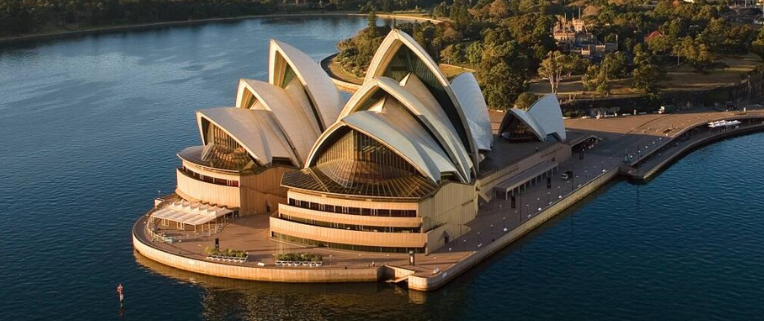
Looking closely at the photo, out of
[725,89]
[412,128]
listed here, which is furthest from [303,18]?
[412,128]

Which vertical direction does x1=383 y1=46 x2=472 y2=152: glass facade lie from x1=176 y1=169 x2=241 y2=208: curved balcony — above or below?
above

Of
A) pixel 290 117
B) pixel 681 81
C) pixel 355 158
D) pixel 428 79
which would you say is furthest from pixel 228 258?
pixel 681 81

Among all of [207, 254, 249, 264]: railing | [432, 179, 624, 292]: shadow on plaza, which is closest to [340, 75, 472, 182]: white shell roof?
[432, 179, 624, 292]: shadow on plaza

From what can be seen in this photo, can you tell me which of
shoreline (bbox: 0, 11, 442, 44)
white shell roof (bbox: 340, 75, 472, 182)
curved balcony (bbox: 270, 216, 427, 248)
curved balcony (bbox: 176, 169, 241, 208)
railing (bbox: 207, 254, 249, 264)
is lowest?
railing (bbox: 207, 254, 249, 264)

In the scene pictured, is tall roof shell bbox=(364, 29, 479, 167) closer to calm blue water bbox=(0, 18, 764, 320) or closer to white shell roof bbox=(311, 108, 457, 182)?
white shell roof bbox=(311, 108, 457, 182)

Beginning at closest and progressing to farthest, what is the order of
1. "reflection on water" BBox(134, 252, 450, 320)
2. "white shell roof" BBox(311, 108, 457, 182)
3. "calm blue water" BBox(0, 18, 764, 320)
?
"reflection on water" BBox(134, 252, 450, 320) → "calm blue water" BBox(0, 18, 764, 320) → "white shell roof" BBox(311, 108, 457, 182)

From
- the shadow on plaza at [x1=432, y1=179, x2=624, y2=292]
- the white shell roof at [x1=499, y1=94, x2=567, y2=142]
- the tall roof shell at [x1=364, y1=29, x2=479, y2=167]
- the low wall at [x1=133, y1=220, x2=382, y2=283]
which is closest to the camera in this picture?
the low wall at [x1=133, y1=220, x2=382, y2=283]

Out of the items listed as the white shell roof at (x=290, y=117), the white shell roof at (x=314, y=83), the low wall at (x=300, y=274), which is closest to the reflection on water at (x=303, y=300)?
the low wall at (x=300, y=274)
